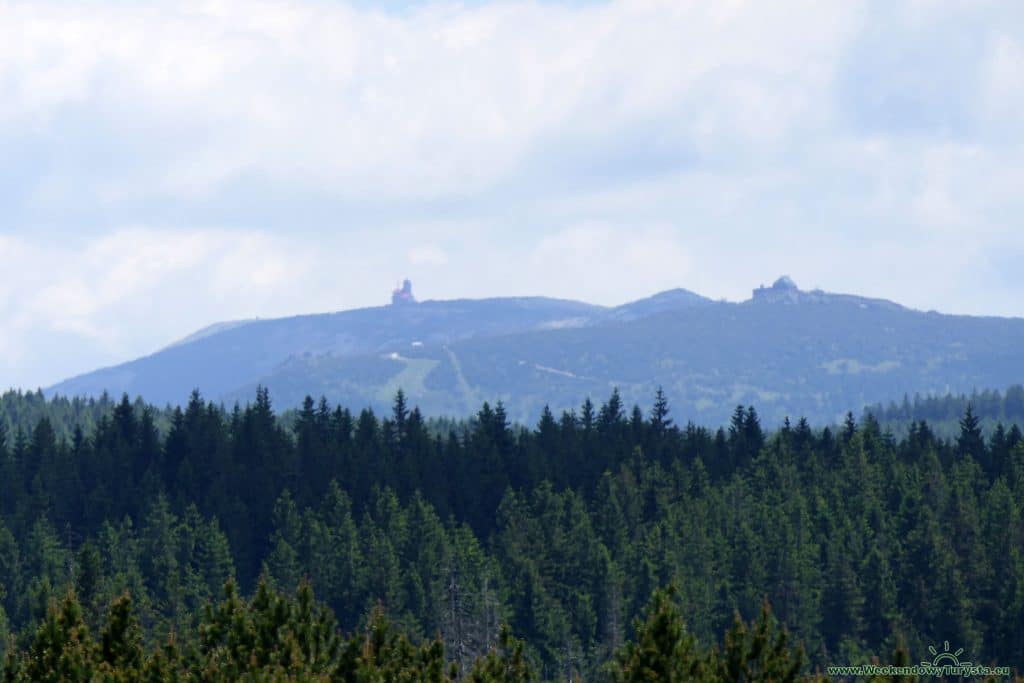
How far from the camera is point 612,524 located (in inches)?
6181

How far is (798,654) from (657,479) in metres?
117

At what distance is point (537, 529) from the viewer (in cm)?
15312

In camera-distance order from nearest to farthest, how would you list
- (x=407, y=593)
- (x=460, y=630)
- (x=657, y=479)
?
(x=460, y=630) → (x=407, y=593) → (x=657, y=479)

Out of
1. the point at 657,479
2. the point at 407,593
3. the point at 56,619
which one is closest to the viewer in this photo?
the point at 56,619

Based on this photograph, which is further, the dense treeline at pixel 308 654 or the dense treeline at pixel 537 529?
the dense treeline at pixel 537 529

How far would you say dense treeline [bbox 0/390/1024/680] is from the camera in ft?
437

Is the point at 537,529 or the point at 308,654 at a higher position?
the point at 308,654

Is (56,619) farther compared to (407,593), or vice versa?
(407,593)

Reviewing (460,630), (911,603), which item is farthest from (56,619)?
(911,603)

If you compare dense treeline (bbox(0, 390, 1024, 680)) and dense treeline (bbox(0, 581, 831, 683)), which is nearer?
dense treeline (bbox(0, 581, 831, 683))

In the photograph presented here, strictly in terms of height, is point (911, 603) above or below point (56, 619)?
below

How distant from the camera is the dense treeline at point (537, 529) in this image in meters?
133

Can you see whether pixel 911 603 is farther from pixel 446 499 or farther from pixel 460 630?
pixel 446 499

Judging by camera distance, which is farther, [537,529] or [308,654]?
[537,529]
